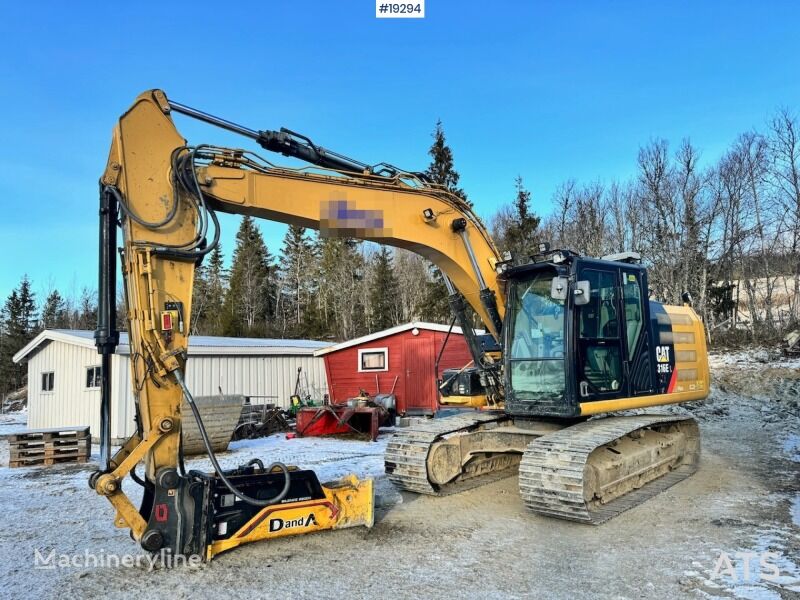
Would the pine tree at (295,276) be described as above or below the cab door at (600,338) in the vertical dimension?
above

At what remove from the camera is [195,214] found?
5.28 m

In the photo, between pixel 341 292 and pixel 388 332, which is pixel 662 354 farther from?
pixel 341 292

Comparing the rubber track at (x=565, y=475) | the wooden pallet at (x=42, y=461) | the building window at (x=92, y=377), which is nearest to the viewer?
the rubber track at (x=565, y=475)

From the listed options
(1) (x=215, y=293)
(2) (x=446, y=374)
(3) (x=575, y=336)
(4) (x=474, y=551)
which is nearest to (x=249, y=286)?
(1) (x=215, y=293)

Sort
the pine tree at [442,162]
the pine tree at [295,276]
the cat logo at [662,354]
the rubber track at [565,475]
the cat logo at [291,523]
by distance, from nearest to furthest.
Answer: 1. the cat logo at [291,523]
2. the rubber track at [565,475]
3. the cat logo at [662,354]
4. the pine tree at [442,162]
5. the pine tree at [295,276]

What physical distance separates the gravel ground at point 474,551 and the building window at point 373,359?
8.85 meters

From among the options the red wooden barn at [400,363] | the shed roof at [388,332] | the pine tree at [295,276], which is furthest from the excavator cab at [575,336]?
the pine tree at [295,276]

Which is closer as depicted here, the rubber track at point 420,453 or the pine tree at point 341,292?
the rubber track at point 420,453

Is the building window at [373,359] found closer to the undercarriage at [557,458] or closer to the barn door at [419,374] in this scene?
the barn door at [419,374]

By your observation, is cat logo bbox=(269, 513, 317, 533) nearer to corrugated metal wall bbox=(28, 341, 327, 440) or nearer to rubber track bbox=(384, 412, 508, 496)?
rubber track bbox=(384, 412, 508, 496)

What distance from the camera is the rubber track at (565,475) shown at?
5.79m

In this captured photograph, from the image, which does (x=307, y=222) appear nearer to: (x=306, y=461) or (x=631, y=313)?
(x=631, y=313)

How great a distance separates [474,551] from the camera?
210 inches

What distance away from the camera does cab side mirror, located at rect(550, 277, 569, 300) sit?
630 cm
